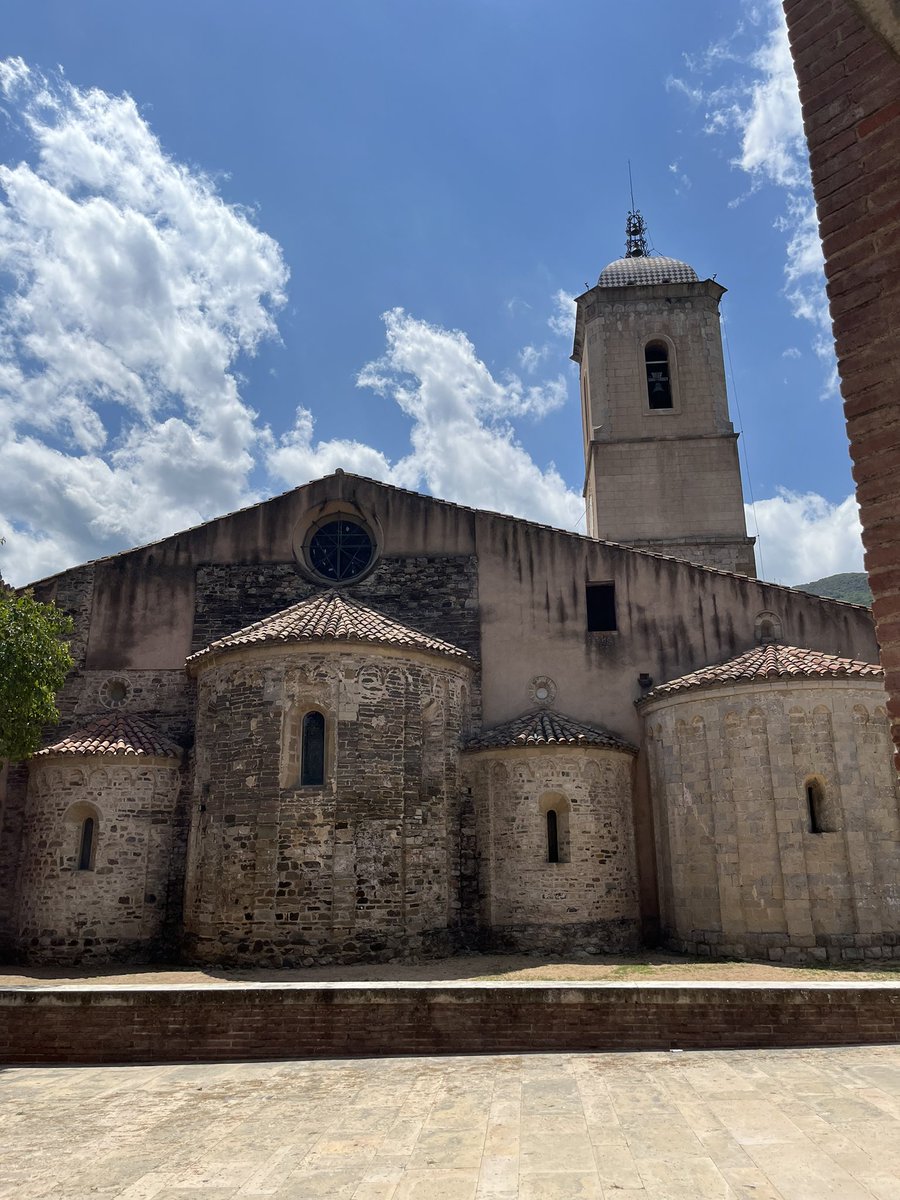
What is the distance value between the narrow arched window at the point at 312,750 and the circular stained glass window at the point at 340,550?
508cm

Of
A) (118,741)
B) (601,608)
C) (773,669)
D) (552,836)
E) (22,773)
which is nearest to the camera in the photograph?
(773,669)

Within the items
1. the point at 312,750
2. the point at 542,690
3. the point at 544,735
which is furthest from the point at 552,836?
the point at 312,750

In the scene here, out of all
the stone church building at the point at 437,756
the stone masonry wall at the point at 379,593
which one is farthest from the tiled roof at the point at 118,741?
the stone masonry wall at the point at 379,593

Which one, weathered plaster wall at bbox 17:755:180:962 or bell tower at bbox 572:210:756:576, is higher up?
bell tower at bbox 572:210:756:576

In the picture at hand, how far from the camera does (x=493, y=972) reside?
1451 centimetres

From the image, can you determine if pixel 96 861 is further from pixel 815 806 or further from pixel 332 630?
pixel 815 806

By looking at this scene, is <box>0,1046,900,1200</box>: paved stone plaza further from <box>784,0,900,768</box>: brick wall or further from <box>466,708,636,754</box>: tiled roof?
<box>466,708,636,754</box>: tiled roof

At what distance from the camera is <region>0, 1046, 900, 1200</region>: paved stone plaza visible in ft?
18.5

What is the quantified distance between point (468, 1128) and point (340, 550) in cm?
1547

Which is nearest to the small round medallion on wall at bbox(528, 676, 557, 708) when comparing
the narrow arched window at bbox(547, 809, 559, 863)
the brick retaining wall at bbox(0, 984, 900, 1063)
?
the narrow arched window at bbox(547, 809, 559, 863)

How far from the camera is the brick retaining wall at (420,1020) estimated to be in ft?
30.0

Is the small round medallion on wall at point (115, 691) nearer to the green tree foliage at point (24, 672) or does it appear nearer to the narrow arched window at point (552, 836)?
the green tree foliage at point (24, 672)

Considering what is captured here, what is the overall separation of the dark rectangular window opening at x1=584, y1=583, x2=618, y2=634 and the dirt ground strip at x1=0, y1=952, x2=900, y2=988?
7.04 m

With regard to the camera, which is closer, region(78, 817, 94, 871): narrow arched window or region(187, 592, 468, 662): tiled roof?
region(187, 592, 468, 662): tiled roof
